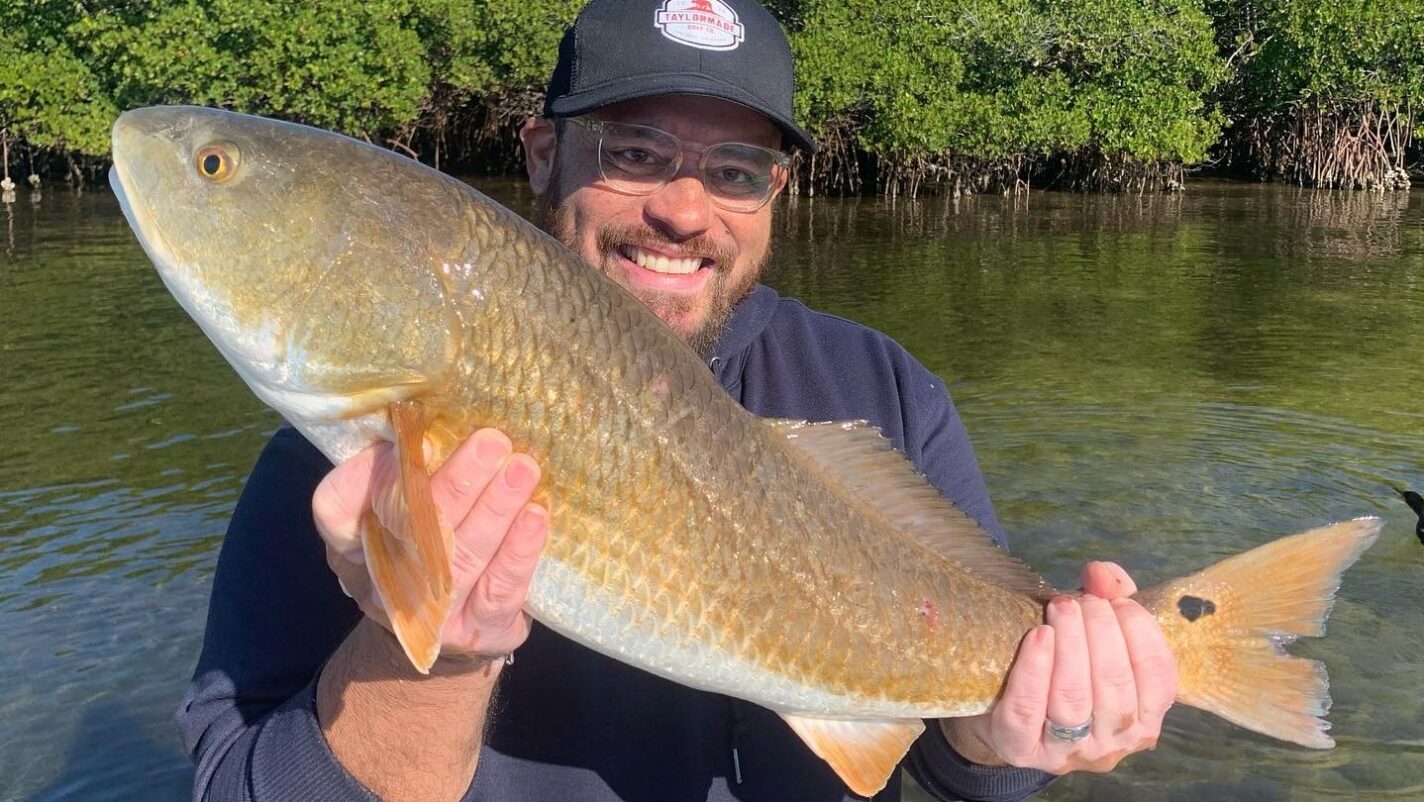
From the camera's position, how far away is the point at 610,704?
2562mm

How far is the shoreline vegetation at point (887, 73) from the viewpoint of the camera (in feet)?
98.1

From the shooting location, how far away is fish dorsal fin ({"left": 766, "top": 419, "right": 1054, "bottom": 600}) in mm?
2340

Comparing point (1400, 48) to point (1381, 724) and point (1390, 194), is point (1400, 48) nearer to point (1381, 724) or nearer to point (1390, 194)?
point (1390, 194)

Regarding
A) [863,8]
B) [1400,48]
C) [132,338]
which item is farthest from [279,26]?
[1400,48]

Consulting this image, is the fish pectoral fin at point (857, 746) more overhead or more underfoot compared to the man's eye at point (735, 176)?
more underfoot

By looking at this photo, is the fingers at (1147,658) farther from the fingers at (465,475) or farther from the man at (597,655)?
the fingers at (465,475)

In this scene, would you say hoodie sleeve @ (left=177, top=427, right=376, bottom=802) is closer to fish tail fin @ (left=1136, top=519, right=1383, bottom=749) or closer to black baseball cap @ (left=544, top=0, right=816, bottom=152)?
black baseball cap @ (left=544, top=0, right=816, bottom=152)

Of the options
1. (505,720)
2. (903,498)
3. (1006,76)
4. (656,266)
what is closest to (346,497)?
(505,720)

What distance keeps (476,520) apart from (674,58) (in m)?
1.41

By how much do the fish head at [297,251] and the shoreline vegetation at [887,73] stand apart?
1157 inches

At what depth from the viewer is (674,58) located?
9.15ft

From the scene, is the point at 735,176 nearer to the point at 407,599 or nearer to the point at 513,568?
the point at 513,568

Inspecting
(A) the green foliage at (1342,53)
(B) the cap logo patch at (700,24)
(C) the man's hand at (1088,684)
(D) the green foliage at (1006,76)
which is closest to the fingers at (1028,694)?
(C) the man's hand at (1088,684)

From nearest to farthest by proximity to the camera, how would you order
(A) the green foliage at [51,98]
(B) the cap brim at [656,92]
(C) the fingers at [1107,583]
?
(C) the fingers at [1107,583], (B) the cap brim at [656,92], (A) the green foliage at [51,98]
